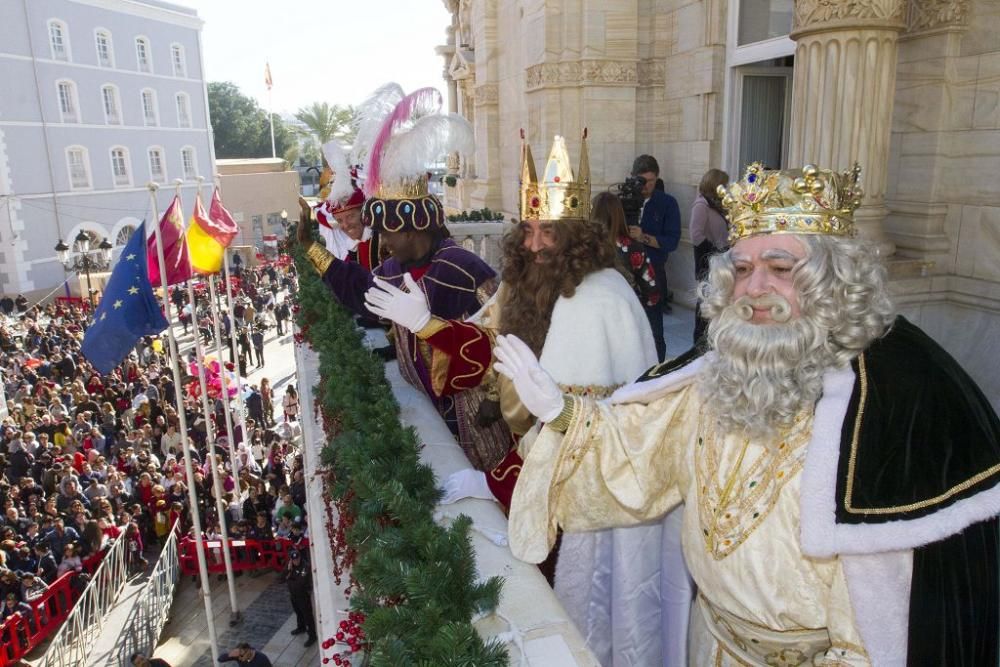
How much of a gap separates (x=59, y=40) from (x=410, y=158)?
120 ft

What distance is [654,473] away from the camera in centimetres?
237

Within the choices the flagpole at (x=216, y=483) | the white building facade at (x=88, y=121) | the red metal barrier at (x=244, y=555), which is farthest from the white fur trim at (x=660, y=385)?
the white building facade at (x=88, y=121)

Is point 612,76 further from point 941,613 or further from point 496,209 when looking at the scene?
point 941,613

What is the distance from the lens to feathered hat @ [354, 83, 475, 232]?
4168 millimetres

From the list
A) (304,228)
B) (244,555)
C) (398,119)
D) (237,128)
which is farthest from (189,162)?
(398,119)

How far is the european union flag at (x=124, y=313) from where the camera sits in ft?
22.7

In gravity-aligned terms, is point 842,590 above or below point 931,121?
below

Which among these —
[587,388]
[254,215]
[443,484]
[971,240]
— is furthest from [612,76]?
[254,215]

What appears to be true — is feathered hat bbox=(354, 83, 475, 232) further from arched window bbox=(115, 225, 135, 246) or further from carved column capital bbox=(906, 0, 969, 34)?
arched window bbox=(115, 225, 135, 246)

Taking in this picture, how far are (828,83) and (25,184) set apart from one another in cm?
3451

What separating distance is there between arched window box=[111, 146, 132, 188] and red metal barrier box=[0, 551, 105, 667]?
1242 inches

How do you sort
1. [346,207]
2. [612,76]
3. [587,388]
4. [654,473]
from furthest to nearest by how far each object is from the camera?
1. [612,76]
2. [346,207]
3. [587,388]
4. [654,473]

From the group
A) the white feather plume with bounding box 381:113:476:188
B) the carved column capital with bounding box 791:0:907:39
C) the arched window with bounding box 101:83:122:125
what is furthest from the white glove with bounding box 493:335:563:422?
the arched window with bounding box 101:83:122:125

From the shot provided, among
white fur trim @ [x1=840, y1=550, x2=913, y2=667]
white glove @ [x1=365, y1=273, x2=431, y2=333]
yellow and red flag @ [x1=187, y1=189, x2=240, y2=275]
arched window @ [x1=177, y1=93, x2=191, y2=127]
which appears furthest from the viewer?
arched window @ [x1=177, y1=93, x2=191, y2=127]
